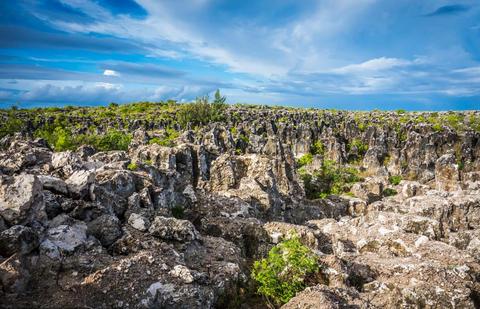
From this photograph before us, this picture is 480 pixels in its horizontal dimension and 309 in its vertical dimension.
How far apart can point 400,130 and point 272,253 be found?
82788mm

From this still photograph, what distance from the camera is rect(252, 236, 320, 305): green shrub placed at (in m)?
12.5

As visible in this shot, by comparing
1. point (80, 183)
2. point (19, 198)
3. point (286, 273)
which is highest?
point (19, 198)

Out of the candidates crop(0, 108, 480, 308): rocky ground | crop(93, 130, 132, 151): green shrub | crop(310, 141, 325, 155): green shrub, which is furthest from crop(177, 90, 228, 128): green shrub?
crop(0, 108, 480, 308): rocky ground

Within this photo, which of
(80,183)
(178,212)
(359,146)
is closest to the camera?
(80,183)

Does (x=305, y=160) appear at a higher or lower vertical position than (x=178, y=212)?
lower

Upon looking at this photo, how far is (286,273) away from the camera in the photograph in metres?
12.9

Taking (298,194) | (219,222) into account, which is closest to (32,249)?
(219,222)

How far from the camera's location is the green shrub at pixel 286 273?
12484mm

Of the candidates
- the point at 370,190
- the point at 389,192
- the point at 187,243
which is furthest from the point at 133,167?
the point at 389,192

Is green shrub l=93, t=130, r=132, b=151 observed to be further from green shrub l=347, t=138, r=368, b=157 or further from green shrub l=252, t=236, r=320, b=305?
green shrub l=347, t=138, r=368, b=157

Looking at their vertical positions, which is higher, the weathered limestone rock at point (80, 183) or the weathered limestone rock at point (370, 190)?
the weathered limestone rock at point (80, 183)

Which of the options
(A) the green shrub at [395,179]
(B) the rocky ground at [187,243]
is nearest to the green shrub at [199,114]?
(A) the green shrub at [395,179]

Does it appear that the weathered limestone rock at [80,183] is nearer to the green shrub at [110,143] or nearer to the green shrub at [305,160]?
the green shrub at [110,143]

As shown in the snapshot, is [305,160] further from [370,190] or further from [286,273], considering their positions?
[286,273]
